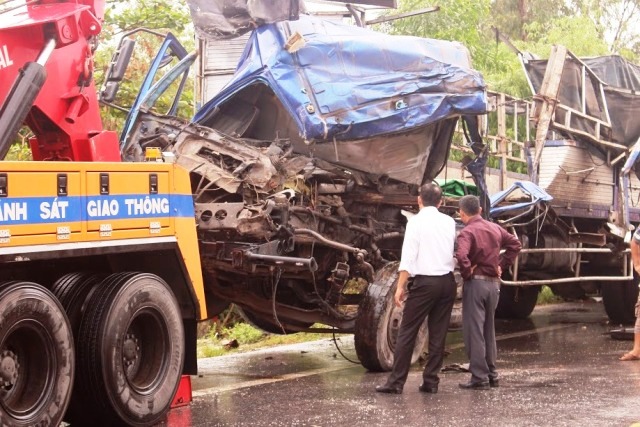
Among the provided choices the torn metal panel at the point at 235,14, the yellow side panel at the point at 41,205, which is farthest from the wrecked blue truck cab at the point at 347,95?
the yellow side panel at the point at 41,205

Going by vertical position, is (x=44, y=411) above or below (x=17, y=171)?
below

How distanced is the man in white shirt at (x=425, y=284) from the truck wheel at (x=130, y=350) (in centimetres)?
191

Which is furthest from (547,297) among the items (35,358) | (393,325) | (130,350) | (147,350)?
(35,358)

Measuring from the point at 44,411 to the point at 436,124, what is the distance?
554cm

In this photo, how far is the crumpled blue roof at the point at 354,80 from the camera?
9.64 metres

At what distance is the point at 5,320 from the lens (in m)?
5.99

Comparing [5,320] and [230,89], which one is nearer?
[5,320]

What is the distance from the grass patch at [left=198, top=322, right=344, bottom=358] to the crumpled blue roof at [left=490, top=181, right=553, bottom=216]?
2.45 m

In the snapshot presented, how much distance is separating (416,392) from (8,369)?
3.61 metres

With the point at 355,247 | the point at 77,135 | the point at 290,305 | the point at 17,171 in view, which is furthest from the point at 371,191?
the point at 17,171

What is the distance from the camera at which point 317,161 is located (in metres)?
9.72

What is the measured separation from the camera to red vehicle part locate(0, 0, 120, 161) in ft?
23.5

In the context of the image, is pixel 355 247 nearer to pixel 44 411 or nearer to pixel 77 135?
pixel 77 135

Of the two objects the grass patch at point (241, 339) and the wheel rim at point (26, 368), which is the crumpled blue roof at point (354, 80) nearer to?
the grass patch at point (241, 339)
